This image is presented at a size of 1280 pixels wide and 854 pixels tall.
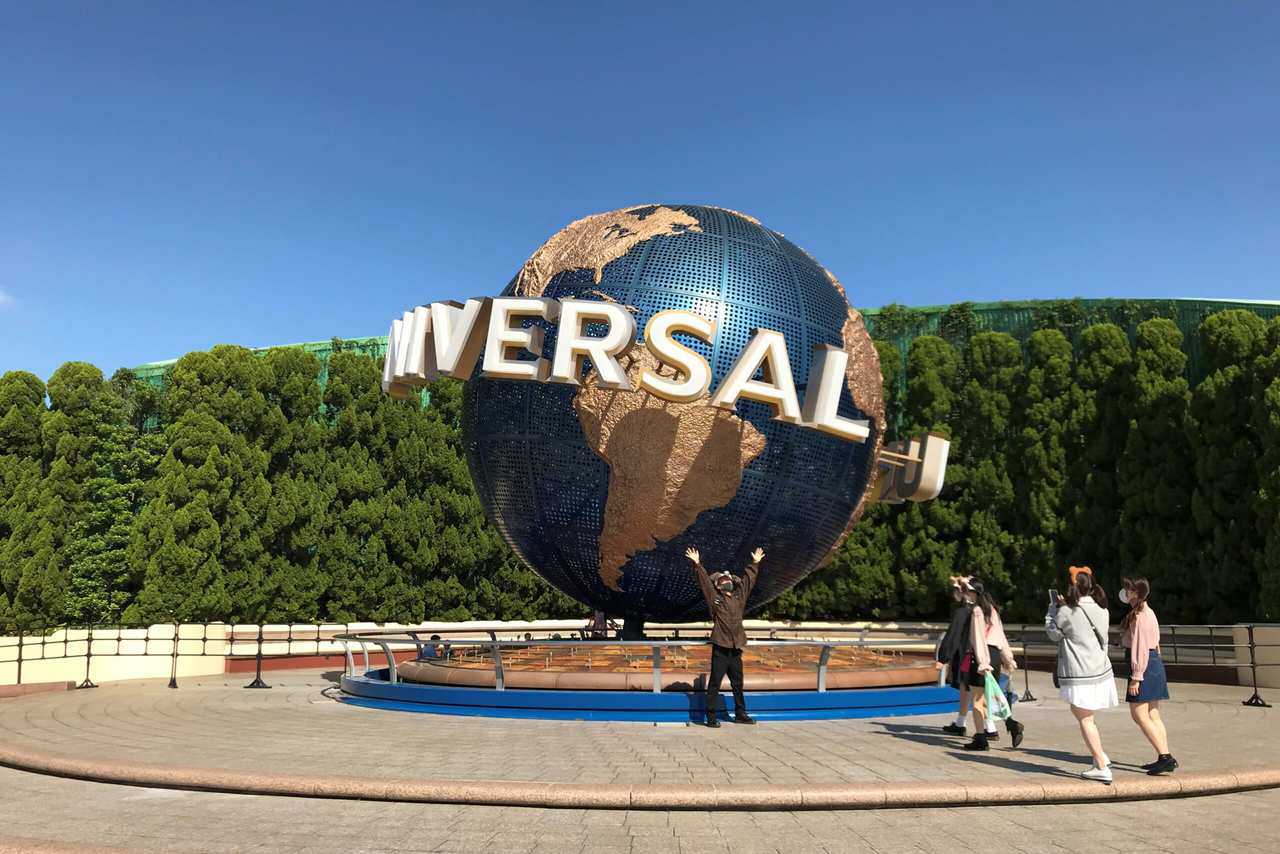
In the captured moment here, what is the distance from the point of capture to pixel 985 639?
9.54 meters

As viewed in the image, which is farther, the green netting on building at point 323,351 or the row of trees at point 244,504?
the green netting on building at point 323,351

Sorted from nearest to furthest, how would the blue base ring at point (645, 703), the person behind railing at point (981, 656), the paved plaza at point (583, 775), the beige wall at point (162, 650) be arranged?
1. the paved plaza at point (583, 775)
2. the person behind railing at point (981, 656)
3. the blue base ring at point (645, 703)
4. the beige wall at point (162, 650)

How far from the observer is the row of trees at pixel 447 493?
922 inches

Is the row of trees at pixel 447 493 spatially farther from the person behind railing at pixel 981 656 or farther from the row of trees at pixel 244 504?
the person behind railing at pixel 981 656

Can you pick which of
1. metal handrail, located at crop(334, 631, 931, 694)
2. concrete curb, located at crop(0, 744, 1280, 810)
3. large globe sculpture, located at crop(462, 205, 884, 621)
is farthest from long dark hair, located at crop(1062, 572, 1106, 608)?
large globe sculpture, located at crop(462, 205, 884, 621)

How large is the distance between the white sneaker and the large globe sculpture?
588cm

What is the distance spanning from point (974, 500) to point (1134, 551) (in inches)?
168

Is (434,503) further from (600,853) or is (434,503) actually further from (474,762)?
(600,853)

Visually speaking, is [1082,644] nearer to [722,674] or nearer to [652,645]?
[722,674]

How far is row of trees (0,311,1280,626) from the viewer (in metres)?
23.4

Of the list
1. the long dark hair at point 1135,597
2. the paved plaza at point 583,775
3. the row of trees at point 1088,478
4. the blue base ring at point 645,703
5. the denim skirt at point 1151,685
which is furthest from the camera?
the row of trees at point 1088,478

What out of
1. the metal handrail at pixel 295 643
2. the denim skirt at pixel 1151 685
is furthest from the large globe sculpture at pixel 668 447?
the denim skirt at pixel 1151 685

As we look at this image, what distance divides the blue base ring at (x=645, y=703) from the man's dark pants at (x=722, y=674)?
52 cm

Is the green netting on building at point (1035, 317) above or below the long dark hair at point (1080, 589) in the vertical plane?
above
